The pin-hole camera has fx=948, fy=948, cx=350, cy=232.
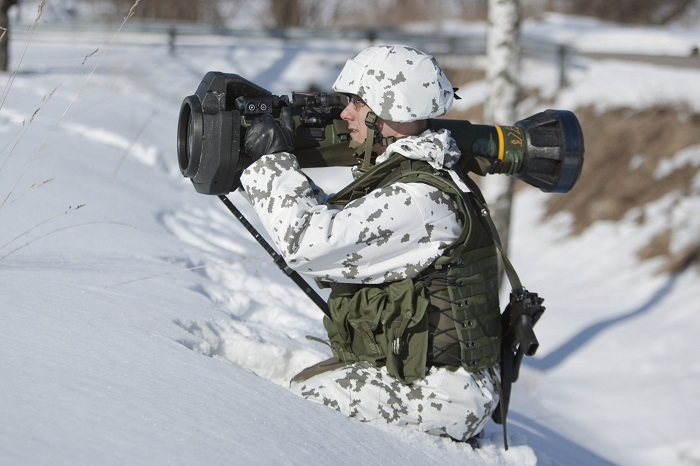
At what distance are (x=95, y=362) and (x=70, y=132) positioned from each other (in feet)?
14.2

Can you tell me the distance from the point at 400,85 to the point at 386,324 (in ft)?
2.38

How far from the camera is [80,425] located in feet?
6.75

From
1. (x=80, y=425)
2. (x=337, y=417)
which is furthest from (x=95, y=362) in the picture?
(x=337, y=417)

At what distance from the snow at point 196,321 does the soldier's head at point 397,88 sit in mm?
890

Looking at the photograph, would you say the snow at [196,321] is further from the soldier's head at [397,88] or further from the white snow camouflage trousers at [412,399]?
the soldier's head at [397,88]

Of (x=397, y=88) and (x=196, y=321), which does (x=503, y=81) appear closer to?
(x=196, y=321)

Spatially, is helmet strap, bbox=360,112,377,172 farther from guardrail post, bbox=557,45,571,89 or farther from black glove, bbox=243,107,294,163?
guardrail post, bbox=557,45,571,89

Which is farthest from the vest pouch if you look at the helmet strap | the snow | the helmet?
the helmet

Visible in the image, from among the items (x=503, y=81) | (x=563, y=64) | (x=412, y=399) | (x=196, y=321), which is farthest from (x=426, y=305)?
Answer: (x=563, y=64)

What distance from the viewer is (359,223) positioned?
2.74m

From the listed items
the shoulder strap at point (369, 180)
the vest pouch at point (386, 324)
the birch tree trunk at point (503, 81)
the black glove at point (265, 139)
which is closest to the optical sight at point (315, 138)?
the black glove at point (265, 139)

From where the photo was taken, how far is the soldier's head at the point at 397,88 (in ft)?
9.43

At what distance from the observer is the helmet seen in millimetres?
2871

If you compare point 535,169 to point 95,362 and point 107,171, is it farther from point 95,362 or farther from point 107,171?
point 107,171
